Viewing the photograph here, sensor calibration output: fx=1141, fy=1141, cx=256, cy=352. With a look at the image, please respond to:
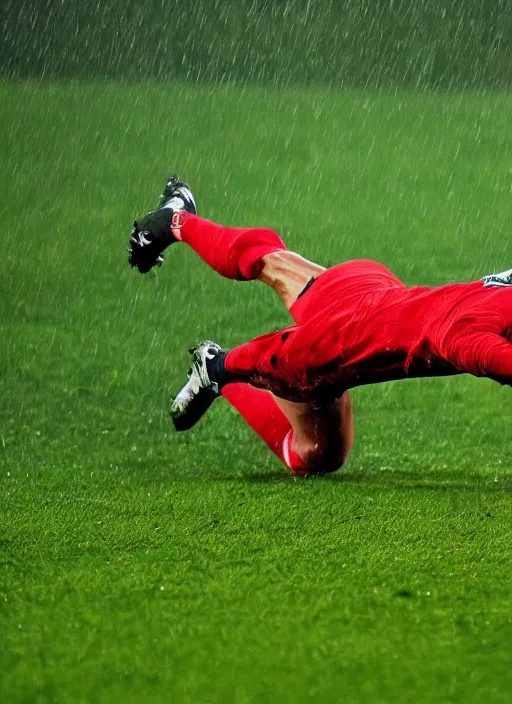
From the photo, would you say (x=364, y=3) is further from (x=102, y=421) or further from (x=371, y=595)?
(x=371, y=595)

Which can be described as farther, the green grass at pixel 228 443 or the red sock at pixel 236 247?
the red sock at pixel 236 247

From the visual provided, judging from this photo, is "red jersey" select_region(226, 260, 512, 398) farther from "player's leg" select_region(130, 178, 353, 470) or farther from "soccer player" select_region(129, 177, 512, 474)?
"player's leg" select_region(130, 178, 353, 470)

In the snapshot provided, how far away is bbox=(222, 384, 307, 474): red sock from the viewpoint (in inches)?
107

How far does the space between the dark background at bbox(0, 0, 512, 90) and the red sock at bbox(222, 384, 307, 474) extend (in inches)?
141

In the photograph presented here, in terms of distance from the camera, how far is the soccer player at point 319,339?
2.07m

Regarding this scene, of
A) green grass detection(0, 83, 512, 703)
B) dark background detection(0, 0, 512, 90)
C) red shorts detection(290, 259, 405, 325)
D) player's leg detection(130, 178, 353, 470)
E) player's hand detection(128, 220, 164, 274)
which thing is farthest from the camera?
dark background detection(0, 0, 512, 90)

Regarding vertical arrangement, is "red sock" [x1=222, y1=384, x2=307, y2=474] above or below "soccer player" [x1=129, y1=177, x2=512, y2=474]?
below

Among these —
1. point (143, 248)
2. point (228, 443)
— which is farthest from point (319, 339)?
point (228, 443)

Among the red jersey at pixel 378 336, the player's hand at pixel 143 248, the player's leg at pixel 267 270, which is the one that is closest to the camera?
the red jersey at pixel 378 336

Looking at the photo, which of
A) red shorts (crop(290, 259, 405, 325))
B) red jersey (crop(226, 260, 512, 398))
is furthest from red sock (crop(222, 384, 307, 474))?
red shorts (crop(290, 259, 405, 325))

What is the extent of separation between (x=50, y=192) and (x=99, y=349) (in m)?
1.25

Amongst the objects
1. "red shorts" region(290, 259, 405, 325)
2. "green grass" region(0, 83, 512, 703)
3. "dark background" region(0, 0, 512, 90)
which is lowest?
"green grass" region(0, 83, 512, 703)

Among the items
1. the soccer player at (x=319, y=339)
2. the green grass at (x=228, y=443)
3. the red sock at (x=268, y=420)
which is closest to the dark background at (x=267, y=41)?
the green grass at (x=228, y=443)

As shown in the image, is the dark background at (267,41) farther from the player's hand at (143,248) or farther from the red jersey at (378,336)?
the red jersey at (378,336)
